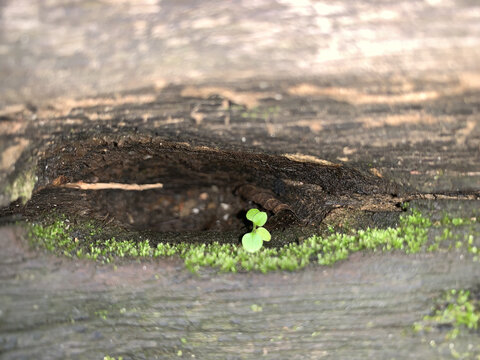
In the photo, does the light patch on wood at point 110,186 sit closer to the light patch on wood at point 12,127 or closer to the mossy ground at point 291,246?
the mossy ground at point 291,246

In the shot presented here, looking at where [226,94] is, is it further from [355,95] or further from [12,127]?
[12,127]

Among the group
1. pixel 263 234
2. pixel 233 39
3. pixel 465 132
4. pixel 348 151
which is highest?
pixel 233 39

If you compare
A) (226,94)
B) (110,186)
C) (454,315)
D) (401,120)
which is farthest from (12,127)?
(454,315)

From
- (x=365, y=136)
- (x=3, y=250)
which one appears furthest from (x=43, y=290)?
(x=365, y=136)

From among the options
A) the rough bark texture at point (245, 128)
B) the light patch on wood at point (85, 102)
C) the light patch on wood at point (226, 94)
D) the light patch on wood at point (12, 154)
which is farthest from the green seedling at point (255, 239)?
the light patch on wood at point (12, 154)

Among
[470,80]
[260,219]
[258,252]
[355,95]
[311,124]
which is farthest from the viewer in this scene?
[260,219]

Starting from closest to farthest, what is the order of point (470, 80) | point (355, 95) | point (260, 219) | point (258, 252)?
point (470, 80), point (355, 95), point (258, 252), point (260, 219)
